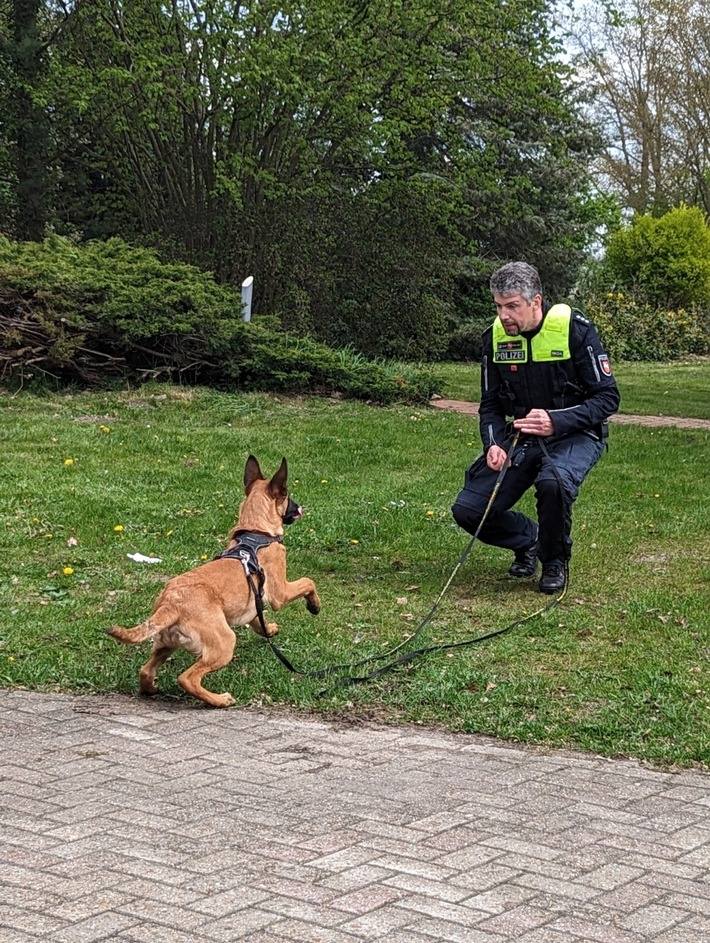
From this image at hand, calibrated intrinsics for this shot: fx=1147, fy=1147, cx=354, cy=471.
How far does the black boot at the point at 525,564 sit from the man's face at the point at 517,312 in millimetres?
1406

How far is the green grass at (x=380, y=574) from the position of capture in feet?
16.9

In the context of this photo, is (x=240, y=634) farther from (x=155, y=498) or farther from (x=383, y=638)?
(x=155, y=498)

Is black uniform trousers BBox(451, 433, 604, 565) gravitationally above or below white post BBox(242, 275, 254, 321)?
below

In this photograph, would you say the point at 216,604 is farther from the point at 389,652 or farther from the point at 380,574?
the point at 380,574

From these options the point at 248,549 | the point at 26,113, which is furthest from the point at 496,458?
the point at 26,113

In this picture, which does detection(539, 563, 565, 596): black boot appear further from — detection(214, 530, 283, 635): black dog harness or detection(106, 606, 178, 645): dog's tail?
detection(106, 606, 178, 645): dog's tail

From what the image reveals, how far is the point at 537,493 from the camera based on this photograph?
22.3 feet

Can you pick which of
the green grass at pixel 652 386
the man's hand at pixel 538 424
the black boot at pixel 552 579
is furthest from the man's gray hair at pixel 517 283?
the green grass at pixel 652 386

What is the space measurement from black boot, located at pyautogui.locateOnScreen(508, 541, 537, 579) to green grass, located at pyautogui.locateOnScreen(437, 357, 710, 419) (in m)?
9.61

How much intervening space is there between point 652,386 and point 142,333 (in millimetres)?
10460

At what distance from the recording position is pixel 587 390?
22.7 ft

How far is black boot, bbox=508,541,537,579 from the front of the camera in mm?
7301

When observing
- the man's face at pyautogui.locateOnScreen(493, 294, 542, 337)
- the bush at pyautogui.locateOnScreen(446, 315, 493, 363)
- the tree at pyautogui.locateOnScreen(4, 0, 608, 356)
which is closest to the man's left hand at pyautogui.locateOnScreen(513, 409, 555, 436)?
the man's face at pyautogui.locateOnScreen(493, 294, 542, 337)

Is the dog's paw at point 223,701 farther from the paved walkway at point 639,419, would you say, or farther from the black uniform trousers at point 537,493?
the paved walkway at point 639,419
